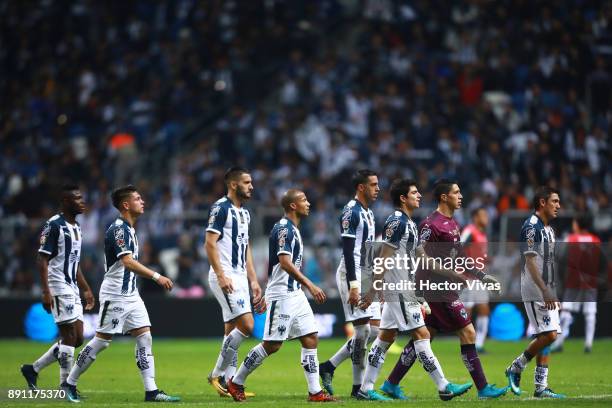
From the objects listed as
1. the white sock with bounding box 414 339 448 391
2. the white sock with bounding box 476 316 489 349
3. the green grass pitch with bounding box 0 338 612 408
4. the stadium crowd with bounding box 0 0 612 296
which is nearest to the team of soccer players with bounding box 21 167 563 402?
the white sock with bounding box 414 339 448 391

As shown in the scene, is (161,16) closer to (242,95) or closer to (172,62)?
(172,62)

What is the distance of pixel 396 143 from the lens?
27625 mm

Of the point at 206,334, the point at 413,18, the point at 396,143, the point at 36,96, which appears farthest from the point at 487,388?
the point at 36,96

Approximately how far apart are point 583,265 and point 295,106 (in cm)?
1599

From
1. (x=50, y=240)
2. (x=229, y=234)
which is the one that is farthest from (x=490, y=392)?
(x=50, y=240)

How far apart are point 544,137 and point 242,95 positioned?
8941mm

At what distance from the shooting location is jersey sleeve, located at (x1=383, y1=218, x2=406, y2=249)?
42.7 ft

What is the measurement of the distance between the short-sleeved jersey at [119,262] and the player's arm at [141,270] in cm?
7

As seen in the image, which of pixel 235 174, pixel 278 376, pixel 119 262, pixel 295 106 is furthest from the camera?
pixel 295 106

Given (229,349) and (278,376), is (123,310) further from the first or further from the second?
(278,376)

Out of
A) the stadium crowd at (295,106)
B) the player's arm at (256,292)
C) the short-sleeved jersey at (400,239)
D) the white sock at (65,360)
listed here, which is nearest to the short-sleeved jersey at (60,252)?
the white sock at (65,360)

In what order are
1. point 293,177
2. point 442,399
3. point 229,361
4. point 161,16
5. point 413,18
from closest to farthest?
1. point 442,399
2. point 229,361
3. point 293,177
4. point 413,18
5. point 161,16

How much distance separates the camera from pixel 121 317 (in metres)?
13.2

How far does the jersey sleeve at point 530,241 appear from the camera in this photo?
526 inches
